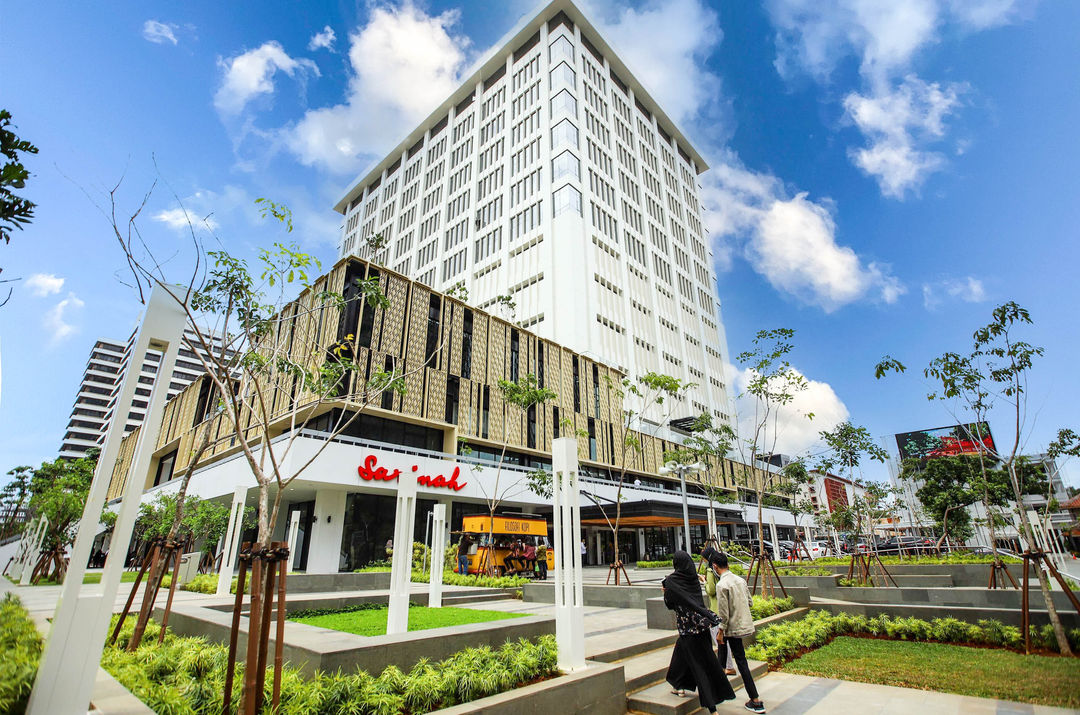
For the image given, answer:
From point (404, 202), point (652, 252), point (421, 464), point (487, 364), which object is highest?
point (404, 202)

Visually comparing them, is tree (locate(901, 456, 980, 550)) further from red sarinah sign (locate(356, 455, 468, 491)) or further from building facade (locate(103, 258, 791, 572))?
red sarinah sign (locate(356, 455, 468, 491))

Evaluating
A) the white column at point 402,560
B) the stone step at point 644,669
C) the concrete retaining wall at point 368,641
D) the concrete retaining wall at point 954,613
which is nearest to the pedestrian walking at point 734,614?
the stone step at point 644,669

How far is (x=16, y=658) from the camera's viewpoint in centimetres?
320

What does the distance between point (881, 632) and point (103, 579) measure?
1167cm

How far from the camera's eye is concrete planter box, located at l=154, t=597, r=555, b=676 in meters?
4.56

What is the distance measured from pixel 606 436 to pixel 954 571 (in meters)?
22.8

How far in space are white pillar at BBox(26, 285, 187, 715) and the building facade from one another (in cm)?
1453

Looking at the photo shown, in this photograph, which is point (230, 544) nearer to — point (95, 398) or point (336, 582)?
point (336, 582)

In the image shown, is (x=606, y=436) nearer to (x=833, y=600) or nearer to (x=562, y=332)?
(x=562, y=332)

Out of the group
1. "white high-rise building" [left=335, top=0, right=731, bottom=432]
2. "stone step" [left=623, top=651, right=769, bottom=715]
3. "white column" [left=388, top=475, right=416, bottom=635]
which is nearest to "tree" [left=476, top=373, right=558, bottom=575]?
"white column" [left=388, top=475, right=416, bottom=635]

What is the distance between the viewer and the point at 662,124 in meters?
68.2

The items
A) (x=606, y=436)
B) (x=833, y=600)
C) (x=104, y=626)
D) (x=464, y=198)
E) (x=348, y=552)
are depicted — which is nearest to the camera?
(x=104, y=626)

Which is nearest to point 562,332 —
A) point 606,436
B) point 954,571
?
point 606,436

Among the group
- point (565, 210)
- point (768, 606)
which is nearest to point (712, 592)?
point (768, 606)
